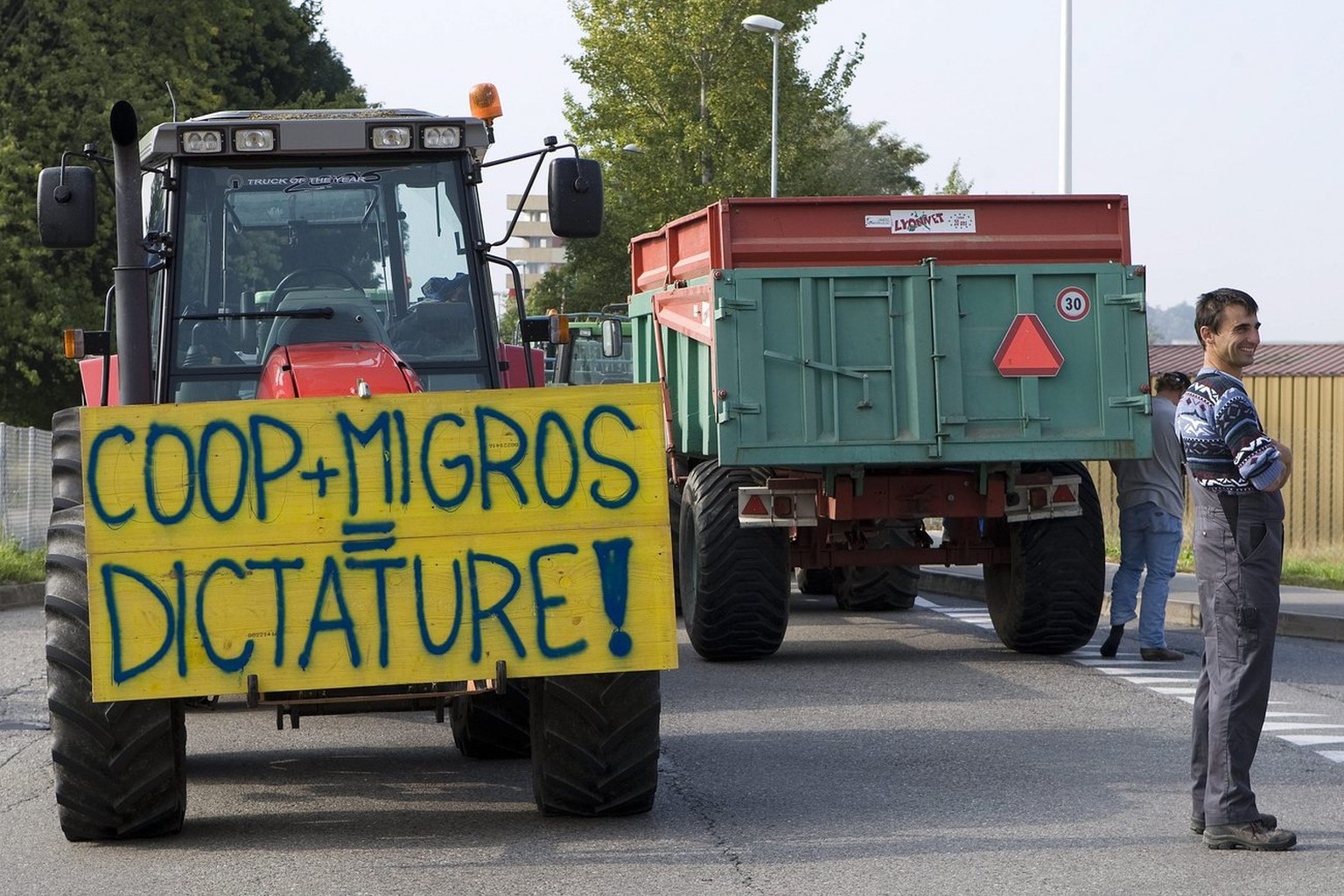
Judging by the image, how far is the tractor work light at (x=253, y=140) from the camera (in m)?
8.05

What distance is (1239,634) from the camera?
6.43m

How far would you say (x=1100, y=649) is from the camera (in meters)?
12.4

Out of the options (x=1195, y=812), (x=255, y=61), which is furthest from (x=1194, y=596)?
(x=255, y=61)

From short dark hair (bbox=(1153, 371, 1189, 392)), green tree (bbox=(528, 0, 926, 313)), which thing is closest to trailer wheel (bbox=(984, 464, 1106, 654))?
short dark hair (bbox=(1153, 371, 1189, 392))

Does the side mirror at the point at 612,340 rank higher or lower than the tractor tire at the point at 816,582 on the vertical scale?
higher

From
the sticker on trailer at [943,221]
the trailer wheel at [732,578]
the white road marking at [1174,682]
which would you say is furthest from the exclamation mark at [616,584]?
the sticker on trailer at [943,221]

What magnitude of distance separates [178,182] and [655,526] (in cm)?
296

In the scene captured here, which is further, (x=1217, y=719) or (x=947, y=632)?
(x=947, y=632)

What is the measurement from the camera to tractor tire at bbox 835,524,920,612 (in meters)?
15.2

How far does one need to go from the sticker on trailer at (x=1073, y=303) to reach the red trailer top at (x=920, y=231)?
0.22 meters

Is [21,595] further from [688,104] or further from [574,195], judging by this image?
[688,104]

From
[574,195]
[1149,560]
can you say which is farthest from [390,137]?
[1149,560]

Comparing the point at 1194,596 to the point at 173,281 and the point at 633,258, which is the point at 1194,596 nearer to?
the point at 633,258

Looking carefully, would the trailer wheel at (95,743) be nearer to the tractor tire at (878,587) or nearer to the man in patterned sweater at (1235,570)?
the man in patterned sweater at (1235,570)
